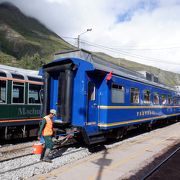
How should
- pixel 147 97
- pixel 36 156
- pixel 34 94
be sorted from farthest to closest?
pixel 147 97 → pixel 34 94 → pixel 36 156

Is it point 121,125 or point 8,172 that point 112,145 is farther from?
point 8,172

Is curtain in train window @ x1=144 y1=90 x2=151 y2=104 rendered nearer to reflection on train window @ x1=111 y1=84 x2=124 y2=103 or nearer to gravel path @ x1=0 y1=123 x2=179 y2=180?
reflection on train window @ x1=111 y1=84 x2=124 y2=103

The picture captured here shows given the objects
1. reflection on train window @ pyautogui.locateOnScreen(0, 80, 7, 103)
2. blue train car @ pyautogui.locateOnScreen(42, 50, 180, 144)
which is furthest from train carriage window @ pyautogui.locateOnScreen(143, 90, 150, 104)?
reflection on train window @ pyautogui.locateOnScreen(0, 80, 7, 103)

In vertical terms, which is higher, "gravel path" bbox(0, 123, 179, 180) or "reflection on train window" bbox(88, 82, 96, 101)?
"reflection on train window" bbox(88, 82, 96, 101)

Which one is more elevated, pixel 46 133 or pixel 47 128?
pixel 47 128

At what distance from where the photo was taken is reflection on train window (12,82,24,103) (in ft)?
39.4

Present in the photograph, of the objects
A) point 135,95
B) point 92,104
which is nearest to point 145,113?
point 135,95

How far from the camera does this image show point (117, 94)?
11672 millimetres

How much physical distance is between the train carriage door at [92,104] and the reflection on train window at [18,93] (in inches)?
142

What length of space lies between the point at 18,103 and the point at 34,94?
3.87 ft

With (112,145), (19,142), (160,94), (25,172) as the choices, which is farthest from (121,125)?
(160,94)

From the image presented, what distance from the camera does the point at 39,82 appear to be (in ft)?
43.9

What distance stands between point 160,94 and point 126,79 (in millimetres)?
7364

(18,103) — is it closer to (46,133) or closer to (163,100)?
(46,133)
